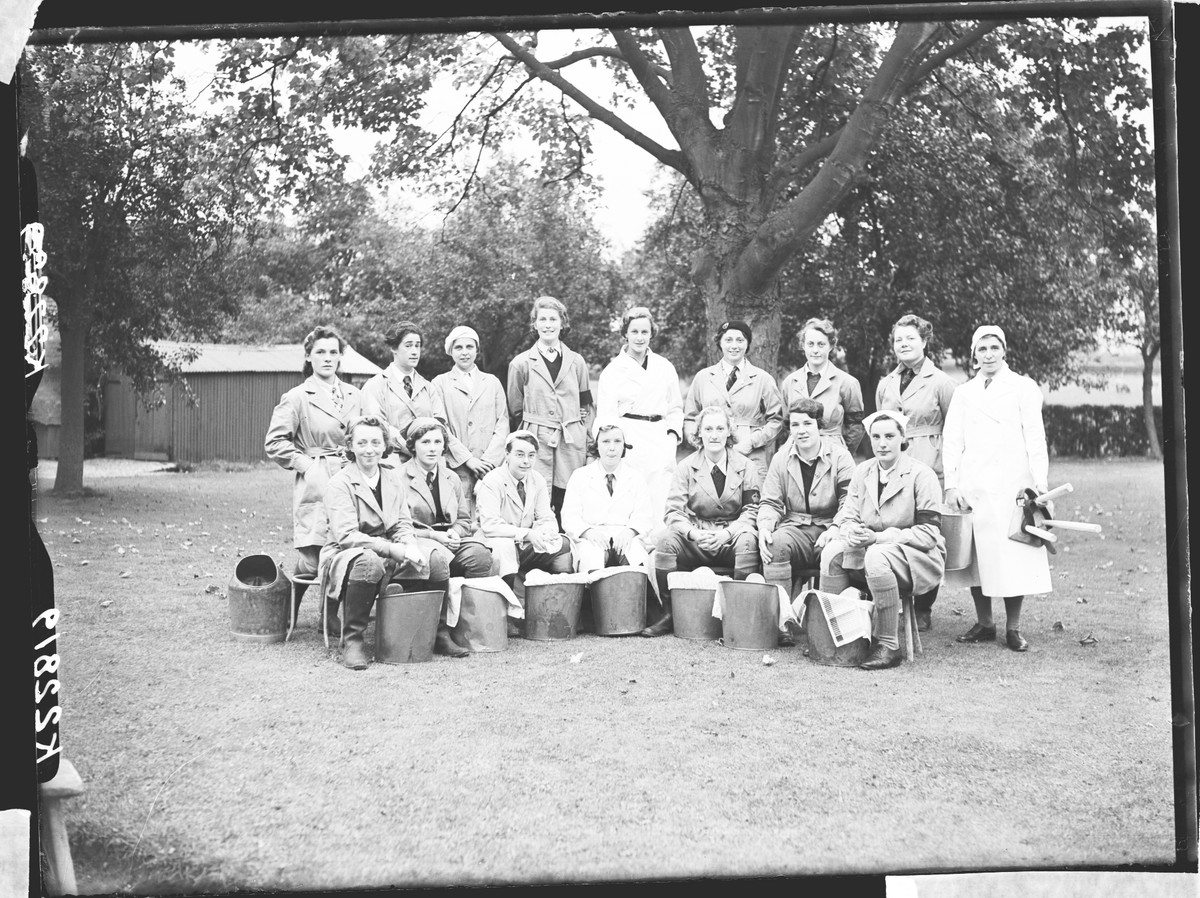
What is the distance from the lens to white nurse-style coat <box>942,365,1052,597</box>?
16.9 ft

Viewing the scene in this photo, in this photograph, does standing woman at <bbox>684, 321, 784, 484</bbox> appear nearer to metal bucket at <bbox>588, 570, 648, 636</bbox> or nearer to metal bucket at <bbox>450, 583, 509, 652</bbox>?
metal bucket at <bbox>588, 570, 648, 636</bbox>

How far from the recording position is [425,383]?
5641 millimetres

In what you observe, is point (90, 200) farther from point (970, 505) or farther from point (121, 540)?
point (970, 505)

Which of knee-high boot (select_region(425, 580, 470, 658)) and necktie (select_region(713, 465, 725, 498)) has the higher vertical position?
necktie (select_region(713, 465, 725, 498))

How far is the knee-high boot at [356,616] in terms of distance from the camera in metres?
4.81

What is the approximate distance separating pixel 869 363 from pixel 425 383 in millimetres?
2427

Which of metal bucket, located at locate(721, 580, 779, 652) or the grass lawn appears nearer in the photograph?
the grass lawn

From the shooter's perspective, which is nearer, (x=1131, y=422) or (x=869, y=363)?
(x=1131, y=422)

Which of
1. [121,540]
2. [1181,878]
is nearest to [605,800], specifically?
[1181,878]

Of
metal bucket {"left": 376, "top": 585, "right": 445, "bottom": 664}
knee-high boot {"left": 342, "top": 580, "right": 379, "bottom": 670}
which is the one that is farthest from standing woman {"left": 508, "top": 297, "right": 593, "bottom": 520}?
knee-high boot {"left": 342, "top": 580, "right": 379, "bottom": 670}

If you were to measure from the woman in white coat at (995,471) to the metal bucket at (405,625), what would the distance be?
8.38 feet

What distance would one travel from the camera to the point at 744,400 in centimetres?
567

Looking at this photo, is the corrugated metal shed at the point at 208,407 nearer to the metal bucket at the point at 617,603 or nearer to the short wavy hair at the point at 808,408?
the metal bucket at the point at 617,603

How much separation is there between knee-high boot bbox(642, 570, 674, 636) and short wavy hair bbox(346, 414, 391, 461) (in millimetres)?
1471
